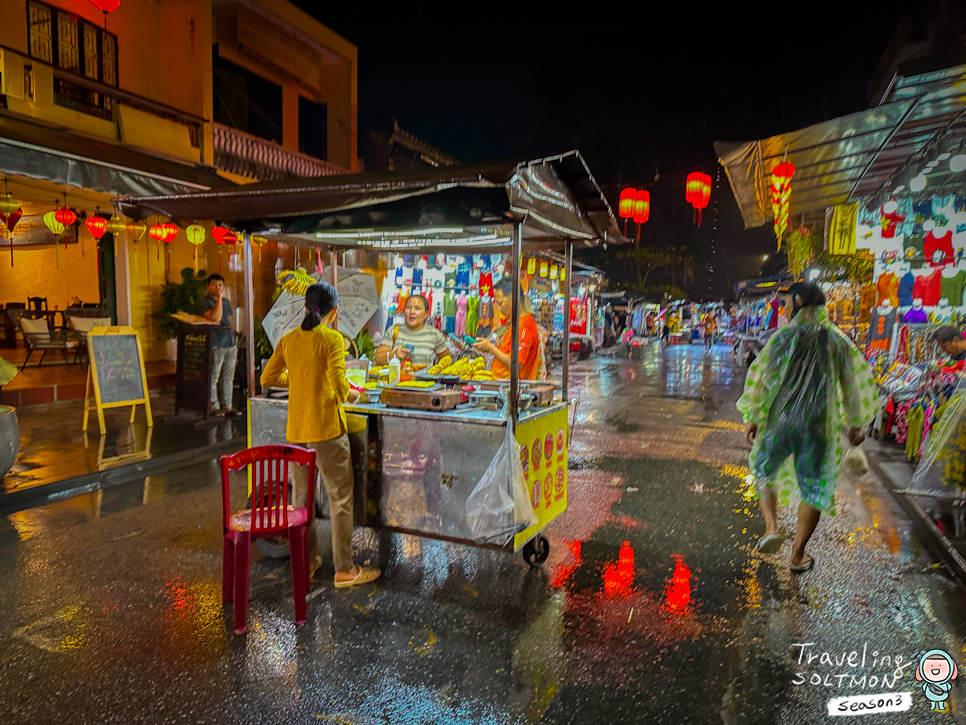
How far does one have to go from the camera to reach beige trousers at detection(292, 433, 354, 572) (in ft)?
13.7

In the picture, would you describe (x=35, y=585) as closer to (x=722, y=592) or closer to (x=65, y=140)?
(x=722, y=592)

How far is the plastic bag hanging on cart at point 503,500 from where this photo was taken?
4.02 metres

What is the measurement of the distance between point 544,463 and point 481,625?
1.33m

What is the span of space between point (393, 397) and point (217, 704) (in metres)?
2.23

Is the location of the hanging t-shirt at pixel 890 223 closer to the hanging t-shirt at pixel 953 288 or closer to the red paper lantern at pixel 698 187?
the hanging t-shirt at pixel 953 288

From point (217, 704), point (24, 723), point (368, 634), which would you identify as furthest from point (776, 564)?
point (24, 723)

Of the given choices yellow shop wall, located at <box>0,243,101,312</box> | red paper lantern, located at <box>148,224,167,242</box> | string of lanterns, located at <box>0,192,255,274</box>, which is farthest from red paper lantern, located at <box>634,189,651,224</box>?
yellow shop wall, located at <box>0,243,101,312</box>

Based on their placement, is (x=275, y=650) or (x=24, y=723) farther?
(x=275, y=650)

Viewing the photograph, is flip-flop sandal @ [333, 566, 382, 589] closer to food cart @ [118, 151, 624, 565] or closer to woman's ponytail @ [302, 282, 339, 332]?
food cart @ [118, 151, 624, 565]

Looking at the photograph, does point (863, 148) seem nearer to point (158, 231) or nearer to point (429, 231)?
point (429, 231)

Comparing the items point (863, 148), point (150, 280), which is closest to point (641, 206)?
point (863, 148)

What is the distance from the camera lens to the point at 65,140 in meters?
8.77

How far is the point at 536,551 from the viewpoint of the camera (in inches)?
180

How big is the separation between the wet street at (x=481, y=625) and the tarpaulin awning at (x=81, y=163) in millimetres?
4480
